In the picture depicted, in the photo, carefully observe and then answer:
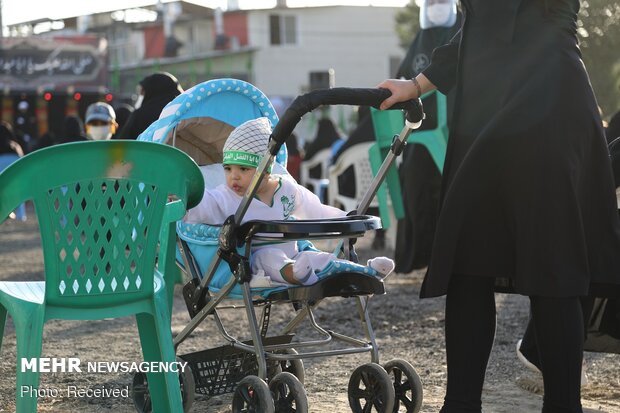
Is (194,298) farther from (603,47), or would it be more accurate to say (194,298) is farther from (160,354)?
(603,47)

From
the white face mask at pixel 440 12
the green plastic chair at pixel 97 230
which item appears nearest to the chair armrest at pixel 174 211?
the green plastic chair at pixel 97 230

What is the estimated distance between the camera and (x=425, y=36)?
10.0 m

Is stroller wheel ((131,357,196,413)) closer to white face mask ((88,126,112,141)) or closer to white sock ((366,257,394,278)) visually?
white sock ((366,257,394,278))

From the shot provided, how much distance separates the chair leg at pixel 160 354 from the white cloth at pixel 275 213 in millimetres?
489

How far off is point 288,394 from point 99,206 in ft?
3.23

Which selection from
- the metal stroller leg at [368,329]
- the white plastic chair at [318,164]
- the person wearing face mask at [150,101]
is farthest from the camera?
the white plastic chair at [318,164]

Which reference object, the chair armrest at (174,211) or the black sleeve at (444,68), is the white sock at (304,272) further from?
the black sleeve at (444,68)

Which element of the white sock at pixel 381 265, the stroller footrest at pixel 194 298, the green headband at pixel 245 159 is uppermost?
the green headband at pixel 245 159

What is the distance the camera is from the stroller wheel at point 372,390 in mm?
4234

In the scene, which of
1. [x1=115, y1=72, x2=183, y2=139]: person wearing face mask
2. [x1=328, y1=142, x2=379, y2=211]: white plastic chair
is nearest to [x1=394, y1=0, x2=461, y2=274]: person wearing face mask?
[x1=328, y1=142, x2=379, y2=211]: white plastic chair

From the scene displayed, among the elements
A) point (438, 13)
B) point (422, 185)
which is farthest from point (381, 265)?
point (438, 13)

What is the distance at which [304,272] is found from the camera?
4.21m

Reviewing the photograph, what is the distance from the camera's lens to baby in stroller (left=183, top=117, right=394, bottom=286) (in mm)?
4312

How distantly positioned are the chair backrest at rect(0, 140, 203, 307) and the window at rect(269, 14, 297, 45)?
55678 millimetres
